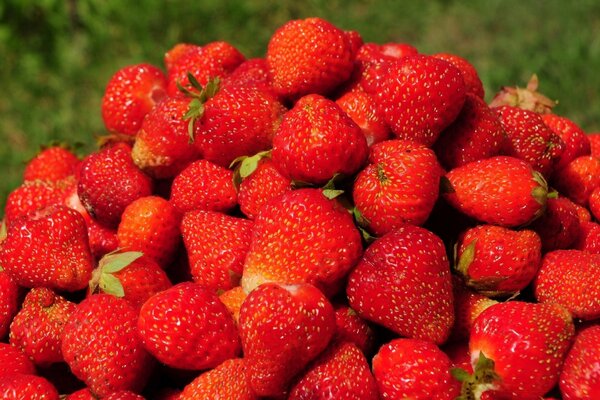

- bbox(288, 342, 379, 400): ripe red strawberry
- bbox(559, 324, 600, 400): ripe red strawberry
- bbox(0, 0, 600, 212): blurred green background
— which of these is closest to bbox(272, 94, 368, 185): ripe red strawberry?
bbox(288, 342, 379, 400): ripe red strawberry

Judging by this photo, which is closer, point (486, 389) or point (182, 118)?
point (486, 389)

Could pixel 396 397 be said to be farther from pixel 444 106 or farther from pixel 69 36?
pixel 69 36

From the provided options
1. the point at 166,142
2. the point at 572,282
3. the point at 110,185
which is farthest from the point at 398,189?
the point at 110,185

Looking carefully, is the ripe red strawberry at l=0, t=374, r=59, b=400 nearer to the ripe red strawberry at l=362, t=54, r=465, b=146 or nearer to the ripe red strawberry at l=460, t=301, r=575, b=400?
A: the ripe red strawberry at l=460, t=301, r=575, b=400

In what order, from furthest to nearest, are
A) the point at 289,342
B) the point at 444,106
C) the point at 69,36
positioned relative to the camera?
the point at 69,36, the point at 444,106, the point at 289,342

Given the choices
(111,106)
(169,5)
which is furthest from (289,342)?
(169,5)

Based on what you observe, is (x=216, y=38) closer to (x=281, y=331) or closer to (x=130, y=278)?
(x=130, y=278)
